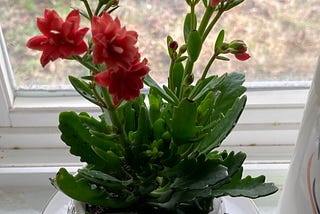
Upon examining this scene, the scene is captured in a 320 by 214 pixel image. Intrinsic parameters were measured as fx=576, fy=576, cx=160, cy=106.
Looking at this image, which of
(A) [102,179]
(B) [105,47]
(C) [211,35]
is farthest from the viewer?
(C) [211,35]

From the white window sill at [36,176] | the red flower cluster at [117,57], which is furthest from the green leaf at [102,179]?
the white window sill at [36,176]

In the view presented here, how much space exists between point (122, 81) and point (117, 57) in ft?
0.07

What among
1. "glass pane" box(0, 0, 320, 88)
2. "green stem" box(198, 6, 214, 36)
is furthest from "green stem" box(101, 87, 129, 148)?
"glass pane" box(0, 0, 320, 88)

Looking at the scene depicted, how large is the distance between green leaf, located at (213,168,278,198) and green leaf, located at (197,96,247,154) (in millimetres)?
42

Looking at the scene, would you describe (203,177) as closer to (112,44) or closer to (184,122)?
(184,122)

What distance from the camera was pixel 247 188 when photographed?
53 cm

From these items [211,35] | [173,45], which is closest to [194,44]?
[173,45]

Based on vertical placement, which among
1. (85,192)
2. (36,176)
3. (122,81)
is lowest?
(36,176)

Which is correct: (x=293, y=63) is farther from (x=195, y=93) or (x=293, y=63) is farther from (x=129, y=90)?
(x=129, y=90)

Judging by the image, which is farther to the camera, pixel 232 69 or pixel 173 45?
pixel 232 69

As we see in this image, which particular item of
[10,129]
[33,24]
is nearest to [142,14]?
[33,24]

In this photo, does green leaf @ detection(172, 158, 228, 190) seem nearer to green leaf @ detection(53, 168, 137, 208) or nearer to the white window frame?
green leaf @ detection(53, 168, 137, 208)

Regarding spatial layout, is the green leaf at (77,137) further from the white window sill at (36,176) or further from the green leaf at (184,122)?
the white window sill at (36,176)

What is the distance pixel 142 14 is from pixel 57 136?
231mm
